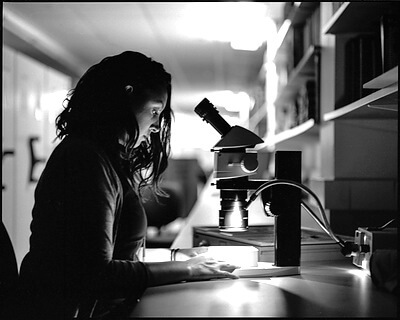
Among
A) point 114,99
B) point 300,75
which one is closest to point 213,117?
point 114,99

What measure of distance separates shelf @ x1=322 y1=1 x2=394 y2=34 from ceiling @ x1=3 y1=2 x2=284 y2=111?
206cm

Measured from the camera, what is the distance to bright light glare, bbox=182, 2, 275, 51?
157 inches

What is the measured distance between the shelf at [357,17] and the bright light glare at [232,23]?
207 centimetres

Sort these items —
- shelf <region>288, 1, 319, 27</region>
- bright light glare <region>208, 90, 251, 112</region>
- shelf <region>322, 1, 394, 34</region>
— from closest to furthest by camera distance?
shelf <region>322, 1, 394, 34</region> → shelf <region>288, 1, 319, 27</region> → bright light glare <region>208, 90, 251, 112</region>

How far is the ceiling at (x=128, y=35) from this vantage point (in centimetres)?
406

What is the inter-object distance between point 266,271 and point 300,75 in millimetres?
1710

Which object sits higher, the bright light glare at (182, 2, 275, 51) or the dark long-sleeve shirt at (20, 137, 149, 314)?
the bright light glare at (182, 2, 275, 51)

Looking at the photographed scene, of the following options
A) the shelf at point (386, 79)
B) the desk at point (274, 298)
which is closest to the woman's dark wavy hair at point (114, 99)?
the desk at point (274, 298)

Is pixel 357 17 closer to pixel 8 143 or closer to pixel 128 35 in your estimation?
pixel 8 143

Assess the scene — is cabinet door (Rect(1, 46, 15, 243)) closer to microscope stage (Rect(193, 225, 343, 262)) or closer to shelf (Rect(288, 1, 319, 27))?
shelf (Rect(288, 1, 319, 27))

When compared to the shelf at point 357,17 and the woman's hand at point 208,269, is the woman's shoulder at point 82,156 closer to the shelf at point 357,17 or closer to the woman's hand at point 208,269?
the woman's hand at point 208,269

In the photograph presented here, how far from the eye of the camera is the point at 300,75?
2.80m

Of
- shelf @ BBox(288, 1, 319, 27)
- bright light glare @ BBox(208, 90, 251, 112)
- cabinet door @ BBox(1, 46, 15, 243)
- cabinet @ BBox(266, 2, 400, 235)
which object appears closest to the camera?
cabinet @ BBox(266, 2, 400, 235)

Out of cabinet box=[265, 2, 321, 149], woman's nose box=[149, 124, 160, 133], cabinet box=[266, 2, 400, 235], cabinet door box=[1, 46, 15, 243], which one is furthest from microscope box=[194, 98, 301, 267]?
cabinet door box=[1, 46, 15, 243]
